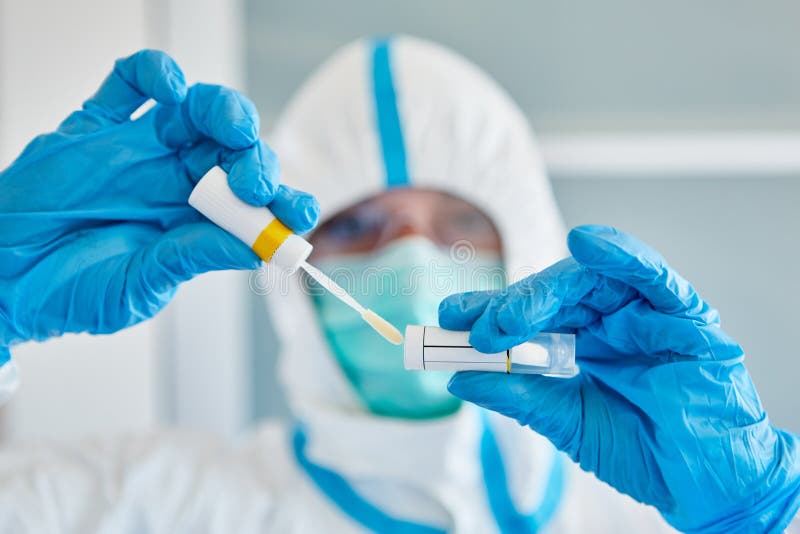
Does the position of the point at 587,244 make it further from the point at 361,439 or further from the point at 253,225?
the point at 361,439

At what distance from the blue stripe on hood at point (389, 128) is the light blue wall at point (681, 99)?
420 mm

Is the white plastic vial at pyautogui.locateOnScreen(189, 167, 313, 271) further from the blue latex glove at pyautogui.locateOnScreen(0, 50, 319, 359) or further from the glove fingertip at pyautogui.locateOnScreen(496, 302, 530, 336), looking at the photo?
the glove fingertip at pyautogui.locateOnScreen(496, 302, 530, 336)

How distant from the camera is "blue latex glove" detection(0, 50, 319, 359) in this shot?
789 millimetres

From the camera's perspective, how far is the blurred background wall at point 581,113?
1.45 meters

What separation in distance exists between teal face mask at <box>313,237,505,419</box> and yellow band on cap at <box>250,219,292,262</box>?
1.44ft

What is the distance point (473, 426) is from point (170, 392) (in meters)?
0.85

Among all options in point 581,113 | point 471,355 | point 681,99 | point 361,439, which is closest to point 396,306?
point 361,439

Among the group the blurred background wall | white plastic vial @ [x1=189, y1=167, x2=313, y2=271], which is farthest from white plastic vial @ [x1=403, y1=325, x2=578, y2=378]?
the blurred background wall

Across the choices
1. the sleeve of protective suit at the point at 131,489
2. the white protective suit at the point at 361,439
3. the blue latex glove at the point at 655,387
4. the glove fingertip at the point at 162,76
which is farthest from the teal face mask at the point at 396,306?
the glove fingertip at the point at 162,76

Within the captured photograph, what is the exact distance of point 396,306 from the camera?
1.13 metres

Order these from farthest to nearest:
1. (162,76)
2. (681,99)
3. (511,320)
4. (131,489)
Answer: (681,99), (131,489), (162,76), (511,320)

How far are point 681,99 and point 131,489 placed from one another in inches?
52.6

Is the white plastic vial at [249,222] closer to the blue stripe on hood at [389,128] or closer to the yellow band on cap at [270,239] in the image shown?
the yellow band on cap at [270,239]

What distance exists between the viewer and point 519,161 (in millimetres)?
1232
